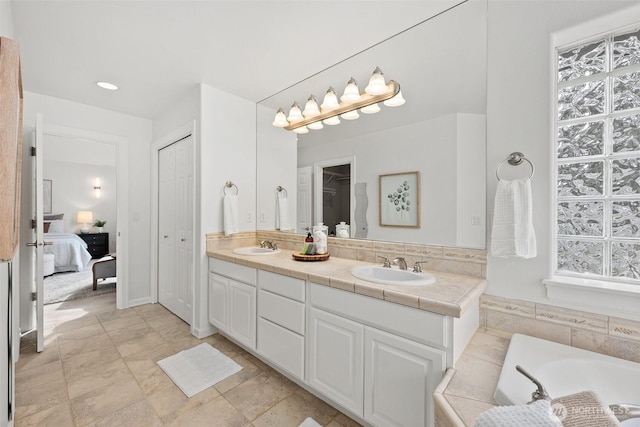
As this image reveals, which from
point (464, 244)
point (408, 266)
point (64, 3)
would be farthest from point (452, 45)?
point (64, 3)

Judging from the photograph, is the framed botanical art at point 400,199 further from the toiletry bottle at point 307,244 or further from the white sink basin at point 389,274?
the toiletry bottle at point 307,244

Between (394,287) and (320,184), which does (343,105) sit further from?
(394,287)

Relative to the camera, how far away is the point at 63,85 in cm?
262

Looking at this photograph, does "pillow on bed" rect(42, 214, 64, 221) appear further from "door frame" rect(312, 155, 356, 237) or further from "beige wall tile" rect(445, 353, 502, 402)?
"beige wall tile" rect(445, 353, 502, 402)

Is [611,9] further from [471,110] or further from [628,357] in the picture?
[628,357]

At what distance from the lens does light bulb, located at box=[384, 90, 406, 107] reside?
1.93 metres

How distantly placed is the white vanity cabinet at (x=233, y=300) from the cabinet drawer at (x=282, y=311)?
0.39ft

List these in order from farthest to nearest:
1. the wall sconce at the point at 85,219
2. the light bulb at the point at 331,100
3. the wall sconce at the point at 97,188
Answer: the wall sconce at the point at 97,188 → the wall sconce at the point at 85,219 → the light bulb at the point at 331,100

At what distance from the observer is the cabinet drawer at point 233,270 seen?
2.13 metres

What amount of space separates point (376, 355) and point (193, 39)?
2.33 m

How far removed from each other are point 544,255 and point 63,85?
4.02 m

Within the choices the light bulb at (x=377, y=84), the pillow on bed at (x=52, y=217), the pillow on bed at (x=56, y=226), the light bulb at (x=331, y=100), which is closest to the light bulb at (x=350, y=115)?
the light bulb at (x=331, y=100)

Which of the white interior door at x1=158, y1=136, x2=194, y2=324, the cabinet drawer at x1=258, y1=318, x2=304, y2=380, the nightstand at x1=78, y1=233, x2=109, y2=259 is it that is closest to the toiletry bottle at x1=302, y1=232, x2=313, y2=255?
the cabinet drawer at x1=258, y1=318, x2=304, y2=380

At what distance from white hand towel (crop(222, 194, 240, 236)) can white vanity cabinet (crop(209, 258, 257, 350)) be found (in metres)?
0.32
